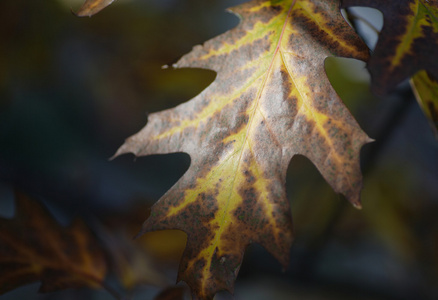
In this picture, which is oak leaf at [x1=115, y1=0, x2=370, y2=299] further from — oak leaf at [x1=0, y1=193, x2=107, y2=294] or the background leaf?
oak leaf at [x1=0, y1=193, x2=107, y2=294]

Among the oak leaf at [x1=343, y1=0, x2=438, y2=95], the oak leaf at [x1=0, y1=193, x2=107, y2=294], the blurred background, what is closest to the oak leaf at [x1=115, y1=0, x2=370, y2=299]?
the oak leaf at [x1=343, y1=0, x2=438, y2=95]

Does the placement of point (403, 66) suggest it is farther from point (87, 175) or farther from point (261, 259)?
point (87, 175)

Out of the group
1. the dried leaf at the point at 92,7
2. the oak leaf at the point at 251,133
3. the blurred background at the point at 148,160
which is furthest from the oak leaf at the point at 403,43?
the blurred background at the point at 148,160

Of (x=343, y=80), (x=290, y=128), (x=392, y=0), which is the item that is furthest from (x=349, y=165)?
(x=343, y=80)

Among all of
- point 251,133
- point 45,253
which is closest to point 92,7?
point 251,133

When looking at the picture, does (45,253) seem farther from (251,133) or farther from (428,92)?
(428,92)

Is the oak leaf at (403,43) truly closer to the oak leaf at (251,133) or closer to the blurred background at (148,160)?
the oak leaf at (251,133)
